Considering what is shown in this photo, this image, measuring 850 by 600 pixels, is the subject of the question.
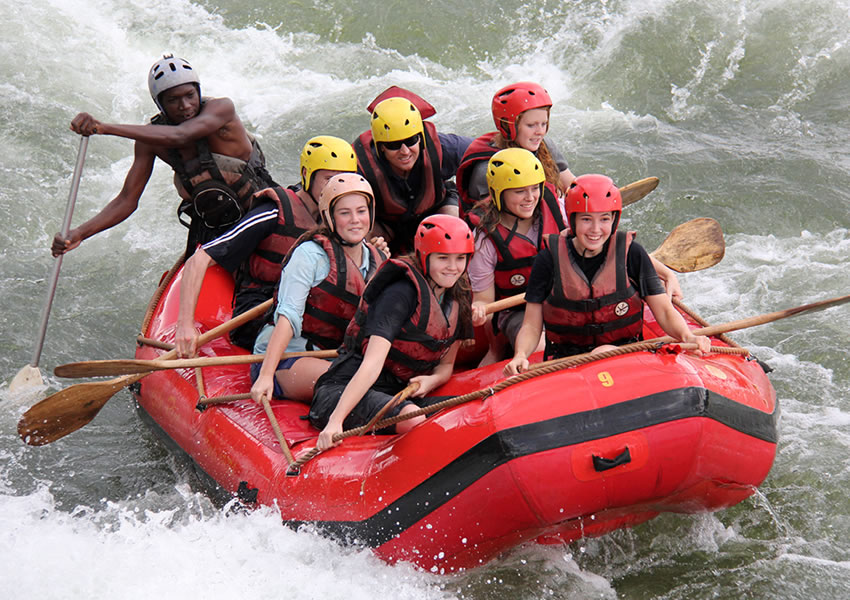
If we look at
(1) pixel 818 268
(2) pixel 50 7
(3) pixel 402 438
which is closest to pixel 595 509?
(3) pixel 402 438

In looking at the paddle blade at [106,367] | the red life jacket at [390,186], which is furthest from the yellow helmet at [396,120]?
the paddle blade at [106,367]

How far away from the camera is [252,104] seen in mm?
9289

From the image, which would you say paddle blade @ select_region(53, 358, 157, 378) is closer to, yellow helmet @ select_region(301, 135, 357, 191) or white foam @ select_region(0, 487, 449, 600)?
white foam @ select_region(0, 487, 449, 600)

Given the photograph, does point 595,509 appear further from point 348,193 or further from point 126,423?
point 126,423

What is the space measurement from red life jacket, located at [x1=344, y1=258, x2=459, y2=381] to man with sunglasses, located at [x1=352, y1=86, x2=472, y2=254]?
1.07 meters

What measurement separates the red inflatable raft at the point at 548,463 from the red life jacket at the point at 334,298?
52 cm

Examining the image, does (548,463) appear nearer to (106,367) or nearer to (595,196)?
(595,196)

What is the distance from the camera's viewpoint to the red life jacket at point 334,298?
4.11m

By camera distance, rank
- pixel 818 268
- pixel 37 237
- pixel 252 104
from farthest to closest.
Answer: pixel 252 104 → pixel 37 237 → pixel 818 268

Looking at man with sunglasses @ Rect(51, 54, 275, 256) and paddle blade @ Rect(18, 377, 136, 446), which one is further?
man with sunglasses @ Rect(51, 54, 275, 256)

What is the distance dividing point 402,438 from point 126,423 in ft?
8.03

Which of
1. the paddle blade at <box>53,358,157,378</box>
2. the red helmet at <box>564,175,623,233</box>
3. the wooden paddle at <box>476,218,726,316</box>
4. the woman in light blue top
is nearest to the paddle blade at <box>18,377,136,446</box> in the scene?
the paddle blade at <box>53,358,157,378</box>

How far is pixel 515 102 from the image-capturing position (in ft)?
14.9

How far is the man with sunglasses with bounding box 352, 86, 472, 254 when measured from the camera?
4680 millimetres
